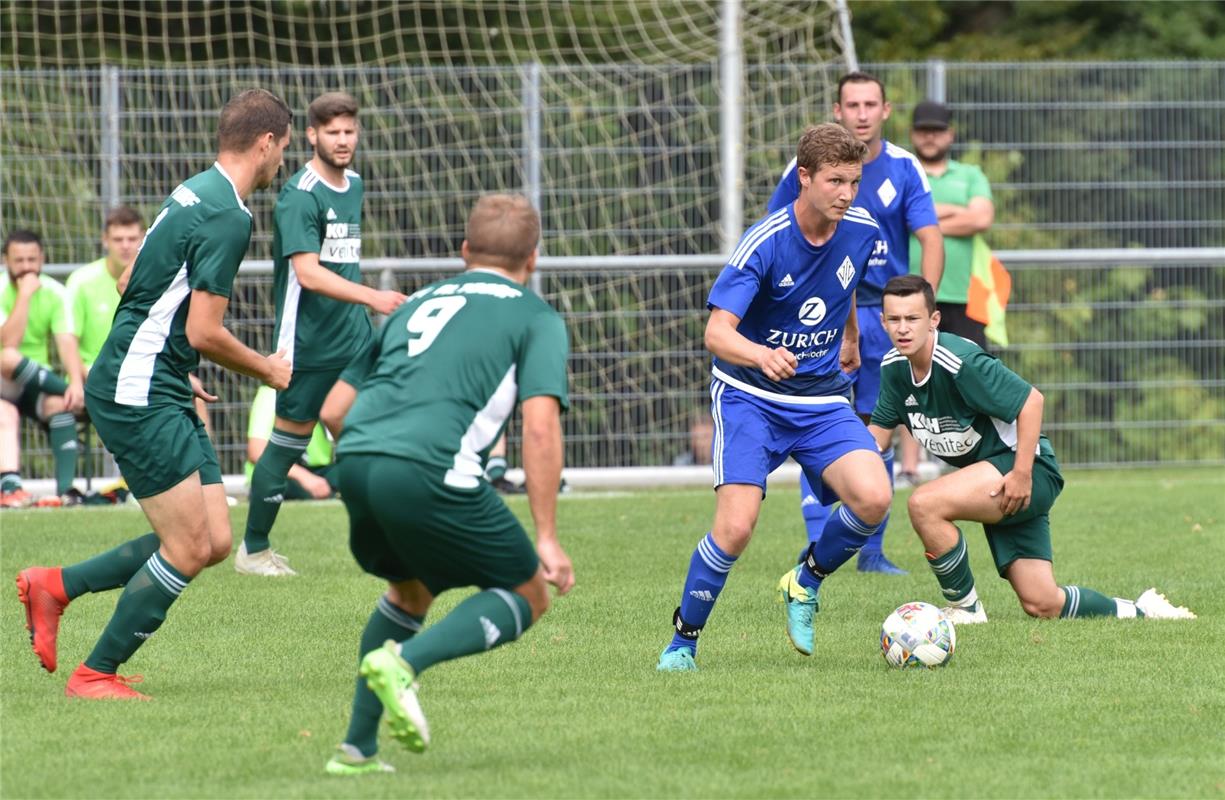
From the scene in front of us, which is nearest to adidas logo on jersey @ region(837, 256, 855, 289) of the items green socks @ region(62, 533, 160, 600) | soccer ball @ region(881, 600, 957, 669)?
soccer ball @ region(881, 600, 957, 669)

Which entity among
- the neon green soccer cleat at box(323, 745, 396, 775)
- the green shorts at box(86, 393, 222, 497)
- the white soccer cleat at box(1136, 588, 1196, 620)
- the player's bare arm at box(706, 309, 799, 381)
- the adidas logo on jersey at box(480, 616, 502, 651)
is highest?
the player's bare arm at box(706, 309, 799, 381)

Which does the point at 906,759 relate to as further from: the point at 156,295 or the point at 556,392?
the point at 156,295

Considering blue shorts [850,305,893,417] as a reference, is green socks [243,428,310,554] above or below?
below

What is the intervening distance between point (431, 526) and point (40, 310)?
8.58 m

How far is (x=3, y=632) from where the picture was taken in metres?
7.56

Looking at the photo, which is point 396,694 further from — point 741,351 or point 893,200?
point 893,200

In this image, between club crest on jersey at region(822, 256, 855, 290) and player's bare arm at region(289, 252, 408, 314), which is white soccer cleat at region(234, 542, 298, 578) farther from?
club crest on jersey at region(822, 256, 855, 290)

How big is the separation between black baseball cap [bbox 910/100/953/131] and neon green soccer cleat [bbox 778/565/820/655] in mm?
5175

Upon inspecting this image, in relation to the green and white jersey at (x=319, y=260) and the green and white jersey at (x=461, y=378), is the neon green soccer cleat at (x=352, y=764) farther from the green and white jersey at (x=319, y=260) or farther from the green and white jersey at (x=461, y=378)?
the green and white jersey at (x=319, y=260)

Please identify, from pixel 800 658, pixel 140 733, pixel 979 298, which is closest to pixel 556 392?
pixel 140 733

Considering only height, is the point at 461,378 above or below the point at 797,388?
above

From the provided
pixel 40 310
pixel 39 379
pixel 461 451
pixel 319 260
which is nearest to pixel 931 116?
pixel 319 260

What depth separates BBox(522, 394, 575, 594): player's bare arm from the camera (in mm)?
4914

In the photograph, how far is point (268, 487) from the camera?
925 centimetres
